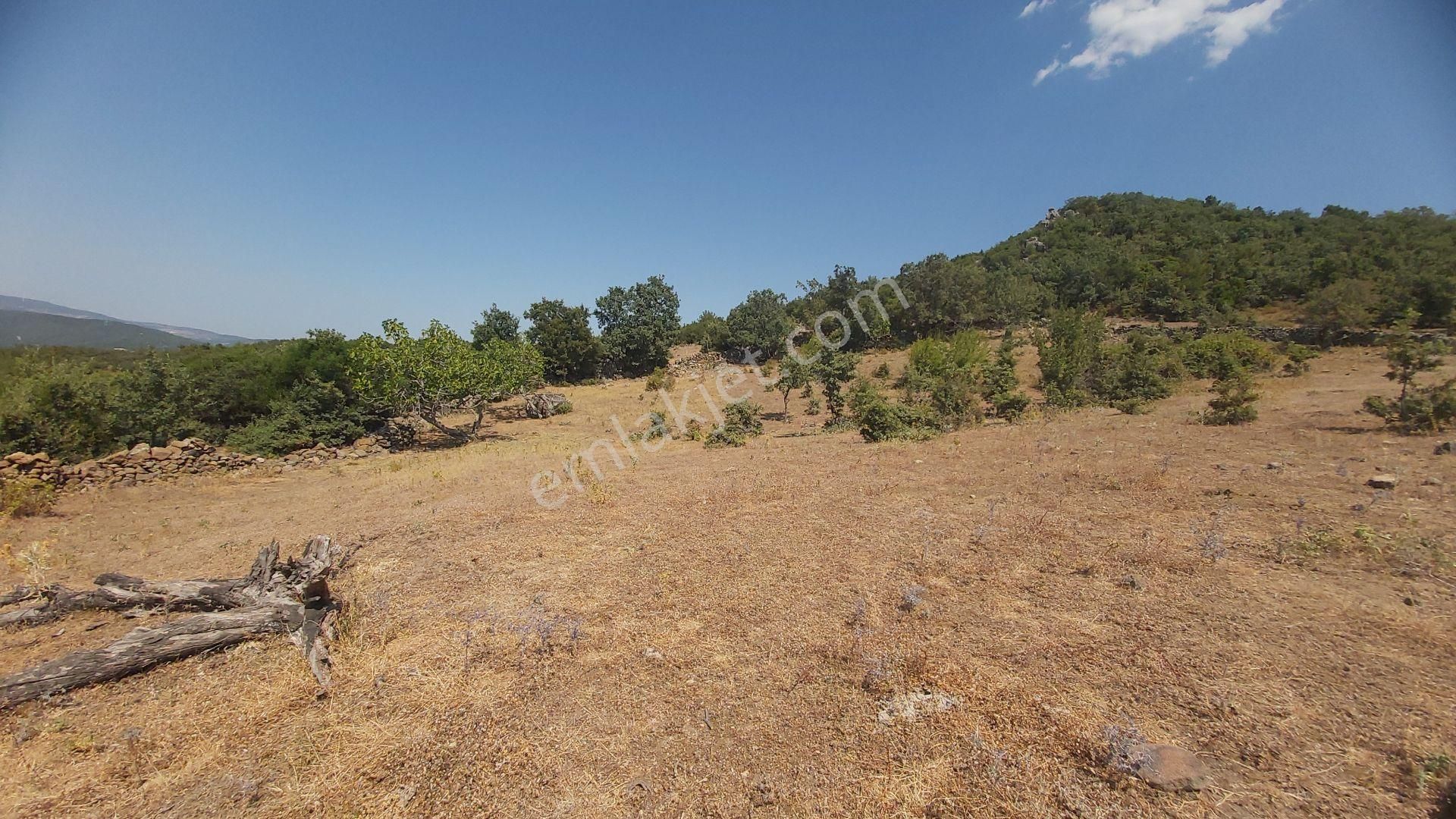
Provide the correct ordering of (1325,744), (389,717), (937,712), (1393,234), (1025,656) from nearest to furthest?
(1325,744)
(937,712)
(389,717)
(1025,656)
(1393,234)

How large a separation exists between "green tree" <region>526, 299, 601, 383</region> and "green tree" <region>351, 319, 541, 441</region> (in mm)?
12943

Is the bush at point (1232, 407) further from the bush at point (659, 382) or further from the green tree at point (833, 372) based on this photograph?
the bush at point (659, 382)

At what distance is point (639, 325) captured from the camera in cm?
3278

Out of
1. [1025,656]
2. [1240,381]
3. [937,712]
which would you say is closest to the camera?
[937,712]

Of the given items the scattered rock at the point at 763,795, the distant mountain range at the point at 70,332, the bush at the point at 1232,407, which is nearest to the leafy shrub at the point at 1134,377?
the bush at the point at 1232,407

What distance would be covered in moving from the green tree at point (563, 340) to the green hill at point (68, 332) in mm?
51401

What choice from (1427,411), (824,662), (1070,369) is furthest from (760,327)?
(824,662)

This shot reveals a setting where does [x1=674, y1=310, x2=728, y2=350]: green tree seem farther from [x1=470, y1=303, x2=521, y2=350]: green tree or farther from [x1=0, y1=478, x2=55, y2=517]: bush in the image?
[x1=0, y1=478, x2=55, y2=517]: bush

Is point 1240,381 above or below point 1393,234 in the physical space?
below

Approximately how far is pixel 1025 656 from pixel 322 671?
5299 millimetres

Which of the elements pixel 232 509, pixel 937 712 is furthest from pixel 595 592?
pixel 232 509

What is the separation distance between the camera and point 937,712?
3215mm

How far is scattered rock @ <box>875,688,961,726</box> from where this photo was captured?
3207 mm

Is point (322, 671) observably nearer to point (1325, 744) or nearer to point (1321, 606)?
point (1325, 744)
